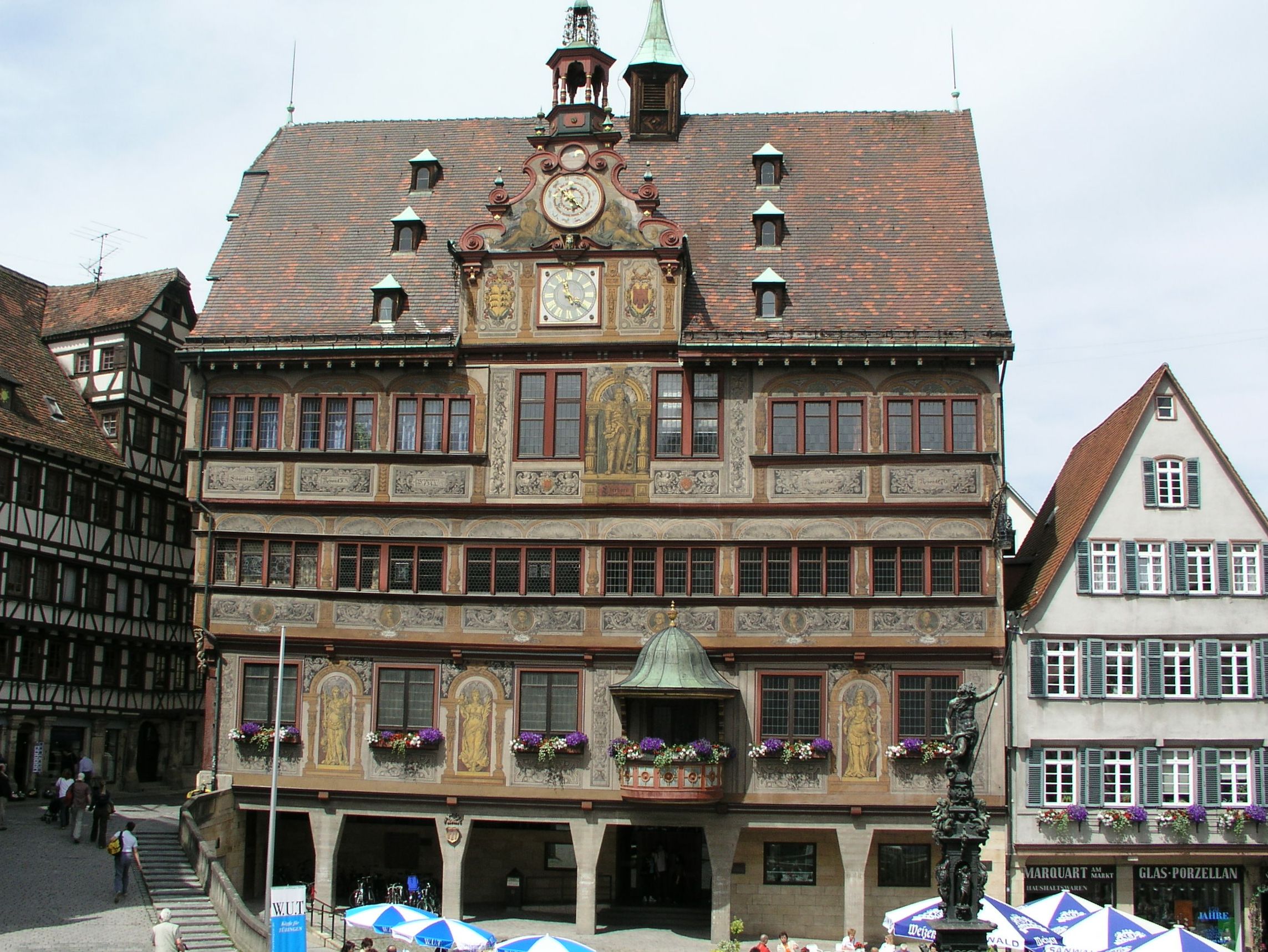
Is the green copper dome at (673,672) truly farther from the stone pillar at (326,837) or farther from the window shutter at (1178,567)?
the window shutter at (1178,567)

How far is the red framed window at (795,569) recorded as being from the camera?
34688 mm

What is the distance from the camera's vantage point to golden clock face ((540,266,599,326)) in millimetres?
36125

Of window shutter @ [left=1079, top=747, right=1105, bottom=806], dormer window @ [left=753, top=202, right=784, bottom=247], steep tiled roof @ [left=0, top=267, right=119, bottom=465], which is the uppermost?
dormer window @ [left=753, top=202, right=784, bottom=247]

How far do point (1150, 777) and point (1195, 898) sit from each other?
3.00 metres

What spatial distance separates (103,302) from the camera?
49.5 m

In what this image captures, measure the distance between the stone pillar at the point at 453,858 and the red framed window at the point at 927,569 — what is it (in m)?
10.8

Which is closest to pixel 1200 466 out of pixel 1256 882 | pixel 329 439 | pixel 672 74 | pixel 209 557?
pixel 1256 882

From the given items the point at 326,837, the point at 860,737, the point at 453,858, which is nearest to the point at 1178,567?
the point at 860,737

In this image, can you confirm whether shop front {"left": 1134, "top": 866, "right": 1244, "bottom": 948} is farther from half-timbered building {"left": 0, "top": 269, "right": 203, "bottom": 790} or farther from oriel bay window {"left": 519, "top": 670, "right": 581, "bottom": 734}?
half-timbered building {"left": 0, "top": 269, "right": 203, "bottom": 790}

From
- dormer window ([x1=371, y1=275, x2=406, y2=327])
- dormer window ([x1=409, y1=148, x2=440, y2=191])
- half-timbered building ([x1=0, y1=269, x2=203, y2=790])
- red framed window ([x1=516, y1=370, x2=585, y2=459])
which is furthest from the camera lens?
half-timbered building ([x1=0, y1=269, x2=203, y2=790])

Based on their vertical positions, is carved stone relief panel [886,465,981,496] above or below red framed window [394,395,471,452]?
below

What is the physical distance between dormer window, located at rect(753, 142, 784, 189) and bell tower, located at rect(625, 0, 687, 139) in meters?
2.83

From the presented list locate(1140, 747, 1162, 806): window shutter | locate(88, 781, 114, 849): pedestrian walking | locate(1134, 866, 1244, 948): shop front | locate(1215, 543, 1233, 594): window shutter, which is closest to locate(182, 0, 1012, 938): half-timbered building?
locate(88, 781, 114, 849): pedestrian walking

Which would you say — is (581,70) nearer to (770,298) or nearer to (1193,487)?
(770,298)
